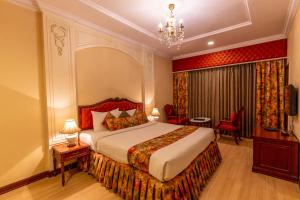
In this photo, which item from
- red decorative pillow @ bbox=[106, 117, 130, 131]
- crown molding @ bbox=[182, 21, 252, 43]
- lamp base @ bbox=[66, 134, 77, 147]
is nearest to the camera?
lamp base @ bbox=[66, 134, 77, 147]

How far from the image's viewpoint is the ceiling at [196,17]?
2.76 m

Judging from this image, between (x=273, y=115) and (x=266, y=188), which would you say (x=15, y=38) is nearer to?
(x=266, y=188)

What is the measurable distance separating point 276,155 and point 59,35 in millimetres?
4471

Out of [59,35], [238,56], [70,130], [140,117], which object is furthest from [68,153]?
[238,56]

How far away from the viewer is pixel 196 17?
130 inches

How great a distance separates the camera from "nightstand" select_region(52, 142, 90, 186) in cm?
254

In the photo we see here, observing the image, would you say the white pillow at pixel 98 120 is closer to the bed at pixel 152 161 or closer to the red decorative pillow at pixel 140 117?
the bed at pixel 152 161

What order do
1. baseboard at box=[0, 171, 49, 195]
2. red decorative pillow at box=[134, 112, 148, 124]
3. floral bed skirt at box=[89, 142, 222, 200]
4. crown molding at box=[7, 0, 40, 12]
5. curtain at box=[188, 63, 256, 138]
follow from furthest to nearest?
curtain at box=[188, 63, 256, 138] → red decorative pillow at box=[134, 112, 148, 124] → crown molding at box=[7, 0, 40, 12] → baseboard at box=[0, 171, 49, 195] → floral bed skirt at box=[89, 142, 222, 200]

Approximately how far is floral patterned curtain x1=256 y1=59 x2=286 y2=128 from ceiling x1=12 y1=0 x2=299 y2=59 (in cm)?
77

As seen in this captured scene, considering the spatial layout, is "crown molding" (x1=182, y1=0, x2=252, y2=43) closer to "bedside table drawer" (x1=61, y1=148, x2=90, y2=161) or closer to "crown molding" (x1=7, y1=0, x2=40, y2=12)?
"crown molding" (x1=7, y1=0, x2=40, y2=12)

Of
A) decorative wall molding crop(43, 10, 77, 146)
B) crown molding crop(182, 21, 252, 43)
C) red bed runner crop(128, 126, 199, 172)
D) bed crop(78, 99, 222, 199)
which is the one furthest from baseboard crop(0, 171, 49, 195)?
crown molding crop(182, 21, 252, 43)

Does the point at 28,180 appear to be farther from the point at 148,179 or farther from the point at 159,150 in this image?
the point at 159,150

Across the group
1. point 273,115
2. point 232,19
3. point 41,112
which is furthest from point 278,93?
point 41,112

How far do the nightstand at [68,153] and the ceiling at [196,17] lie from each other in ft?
8.06
